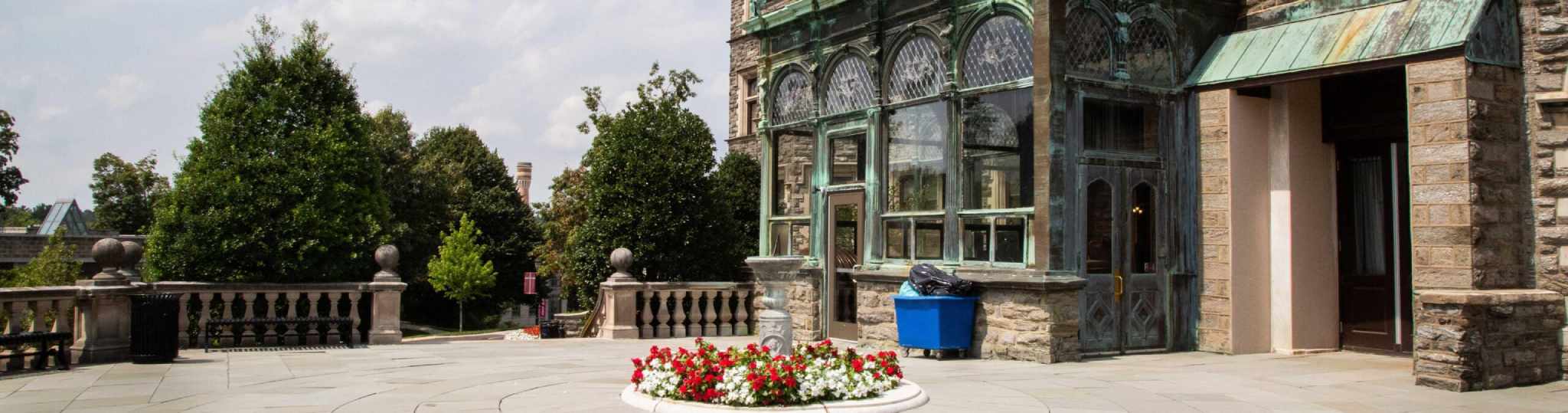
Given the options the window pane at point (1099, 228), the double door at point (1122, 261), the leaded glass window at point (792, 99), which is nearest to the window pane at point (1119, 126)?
the double door at point (1122, 261)

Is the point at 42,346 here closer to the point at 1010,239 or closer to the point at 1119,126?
the point at 1010,239

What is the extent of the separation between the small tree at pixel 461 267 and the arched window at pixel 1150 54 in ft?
108

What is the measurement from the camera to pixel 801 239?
17.4 metres

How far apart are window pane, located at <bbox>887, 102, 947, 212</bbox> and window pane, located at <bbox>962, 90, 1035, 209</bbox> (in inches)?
14.6

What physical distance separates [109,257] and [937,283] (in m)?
9.36

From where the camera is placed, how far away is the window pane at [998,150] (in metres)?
12.5

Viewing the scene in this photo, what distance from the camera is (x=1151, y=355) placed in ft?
40.6

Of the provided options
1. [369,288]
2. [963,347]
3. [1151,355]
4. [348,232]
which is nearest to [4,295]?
[369,288]

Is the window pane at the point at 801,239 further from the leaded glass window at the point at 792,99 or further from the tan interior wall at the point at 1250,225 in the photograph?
the tan interior wall at the point at 1250,225

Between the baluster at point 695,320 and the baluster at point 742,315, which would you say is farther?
the baluster at point 742,315

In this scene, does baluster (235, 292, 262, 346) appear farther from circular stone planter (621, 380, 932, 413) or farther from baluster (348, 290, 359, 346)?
circular stone planter (621, 380, 932, 413)

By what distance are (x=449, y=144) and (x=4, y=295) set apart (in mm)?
37791

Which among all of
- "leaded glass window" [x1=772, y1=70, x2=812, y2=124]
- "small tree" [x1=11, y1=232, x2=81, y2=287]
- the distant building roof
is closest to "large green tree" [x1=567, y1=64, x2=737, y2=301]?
"leaded glass window" [x1=772, y1=70, x2=812, y2=124]

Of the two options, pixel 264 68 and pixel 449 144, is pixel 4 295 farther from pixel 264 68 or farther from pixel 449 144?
pixel 449 144
